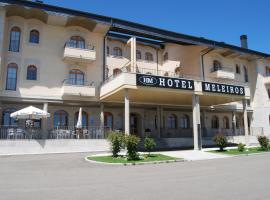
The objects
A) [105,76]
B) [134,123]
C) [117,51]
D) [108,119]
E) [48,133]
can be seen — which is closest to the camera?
[48,133]

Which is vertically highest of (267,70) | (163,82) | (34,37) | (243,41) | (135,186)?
(243,41)

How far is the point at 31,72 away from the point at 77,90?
14.1 feet

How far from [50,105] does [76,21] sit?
7.95 metres

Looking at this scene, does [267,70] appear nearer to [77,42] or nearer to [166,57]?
[166,57]

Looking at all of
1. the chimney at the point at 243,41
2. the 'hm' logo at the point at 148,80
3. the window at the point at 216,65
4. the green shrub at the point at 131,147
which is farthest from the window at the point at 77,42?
the chimney at the point at 243,41

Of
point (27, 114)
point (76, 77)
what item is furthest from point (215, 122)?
point (27, 114)

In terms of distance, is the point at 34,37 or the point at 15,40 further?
the point at 34,37

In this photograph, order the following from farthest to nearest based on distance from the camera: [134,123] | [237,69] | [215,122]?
[237,69] < [215,122] < [134,123]

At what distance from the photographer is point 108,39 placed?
2744 centimetres

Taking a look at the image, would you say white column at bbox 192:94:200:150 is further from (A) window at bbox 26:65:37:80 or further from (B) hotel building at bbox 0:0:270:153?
(A) window at bbox 26:65:37:80

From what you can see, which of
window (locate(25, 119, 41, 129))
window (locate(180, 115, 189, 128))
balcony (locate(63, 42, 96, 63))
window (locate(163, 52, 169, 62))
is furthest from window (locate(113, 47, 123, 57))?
window (locate(180, 115, 189, 128))

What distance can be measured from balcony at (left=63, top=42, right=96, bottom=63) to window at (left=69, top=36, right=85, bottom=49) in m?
0.32

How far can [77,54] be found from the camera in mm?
23312

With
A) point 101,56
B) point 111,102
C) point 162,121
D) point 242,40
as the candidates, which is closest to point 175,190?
point 111,102
